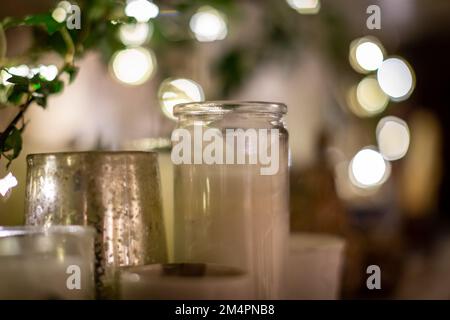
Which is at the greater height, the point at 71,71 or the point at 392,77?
the point at 392,77

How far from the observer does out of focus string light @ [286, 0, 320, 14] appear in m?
1.36

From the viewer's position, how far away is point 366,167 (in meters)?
2.12

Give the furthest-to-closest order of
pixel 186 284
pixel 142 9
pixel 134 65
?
pixel 134 65 → pixel 142 9 → pixel 186 284

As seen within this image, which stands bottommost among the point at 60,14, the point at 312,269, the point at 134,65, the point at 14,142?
the point at 312,269

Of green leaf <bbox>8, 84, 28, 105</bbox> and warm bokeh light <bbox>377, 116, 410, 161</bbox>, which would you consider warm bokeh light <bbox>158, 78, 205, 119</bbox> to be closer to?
green leaf <bbox>8, 84, 28, 105</bbox>

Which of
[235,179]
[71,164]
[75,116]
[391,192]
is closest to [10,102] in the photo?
[71,164]

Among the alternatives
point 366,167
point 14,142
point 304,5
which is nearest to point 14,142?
point 14,142

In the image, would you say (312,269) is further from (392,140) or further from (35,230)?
(392,140)

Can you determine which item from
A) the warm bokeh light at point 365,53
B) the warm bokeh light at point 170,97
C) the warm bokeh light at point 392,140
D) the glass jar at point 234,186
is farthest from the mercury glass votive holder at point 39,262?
the warm bokeh light at point 392,140

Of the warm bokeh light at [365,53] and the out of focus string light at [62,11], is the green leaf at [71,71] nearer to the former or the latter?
the out of focus string light at [62,11]

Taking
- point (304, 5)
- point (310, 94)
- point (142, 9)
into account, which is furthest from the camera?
point (310, 94)

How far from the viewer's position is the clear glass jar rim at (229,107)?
460 millimetres

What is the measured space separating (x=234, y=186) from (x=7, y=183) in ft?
0.64

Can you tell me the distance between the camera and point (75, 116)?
1530 millimetres
